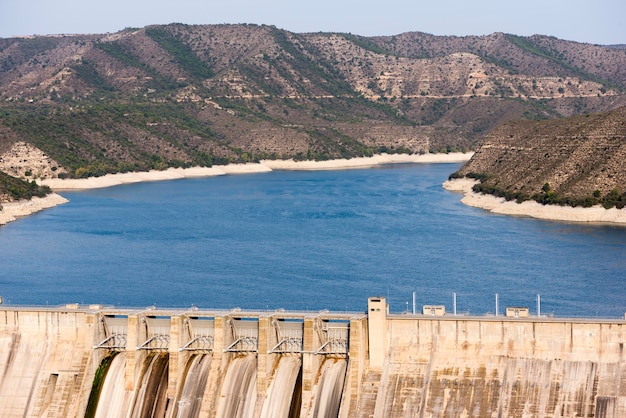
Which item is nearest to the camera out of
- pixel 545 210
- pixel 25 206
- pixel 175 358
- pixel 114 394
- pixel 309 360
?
pixel 309 360

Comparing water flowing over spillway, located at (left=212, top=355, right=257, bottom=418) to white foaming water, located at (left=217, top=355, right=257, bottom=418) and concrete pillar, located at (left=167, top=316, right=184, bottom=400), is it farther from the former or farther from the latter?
concrete pillar, located at (left=167, top=316, right=184, bottom=400)

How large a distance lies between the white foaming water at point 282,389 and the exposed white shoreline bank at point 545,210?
74319 mm

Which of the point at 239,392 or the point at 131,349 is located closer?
the point at 239,392

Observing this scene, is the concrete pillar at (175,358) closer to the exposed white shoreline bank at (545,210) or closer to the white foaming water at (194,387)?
the white foaming water at (194,387)

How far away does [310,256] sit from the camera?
94.6 m

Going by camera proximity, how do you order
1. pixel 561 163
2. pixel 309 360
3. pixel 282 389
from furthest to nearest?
pixel 561 163
pixel 282 389
pixel 309 360

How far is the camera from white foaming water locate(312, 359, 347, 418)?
4553 centimetres

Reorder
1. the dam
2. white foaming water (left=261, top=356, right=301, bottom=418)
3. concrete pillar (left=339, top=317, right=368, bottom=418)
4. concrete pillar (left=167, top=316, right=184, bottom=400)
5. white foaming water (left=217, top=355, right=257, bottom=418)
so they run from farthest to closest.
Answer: concrete pillar (left=167, top=316, right=184, bottom=400) → white foaming water (left=217, top=355, right=257, bottom=418) → white foaming water (left=261, top=356, right=301, bottom=418) → concrete pillar (left=339, top=317, right=368, bottom=418) → the dam

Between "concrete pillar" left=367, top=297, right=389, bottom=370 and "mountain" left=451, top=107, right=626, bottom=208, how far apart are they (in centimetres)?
7680

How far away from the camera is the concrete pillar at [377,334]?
4566 cm

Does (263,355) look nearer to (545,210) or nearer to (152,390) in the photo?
(152,390)

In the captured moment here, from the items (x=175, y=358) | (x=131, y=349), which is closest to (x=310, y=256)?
(x=131, y=349)

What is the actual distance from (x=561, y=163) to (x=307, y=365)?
99387mm

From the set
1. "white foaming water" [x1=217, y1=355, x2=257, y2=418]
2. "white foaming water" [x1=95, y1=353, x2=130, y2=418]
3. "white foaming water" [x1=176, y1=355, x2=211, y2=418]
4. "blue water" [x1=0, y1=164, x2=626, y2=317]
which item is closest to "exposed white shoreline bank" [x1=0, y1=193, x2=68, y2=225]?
"blue water" [x1=0, y1=164, x2=626, y2=317]
